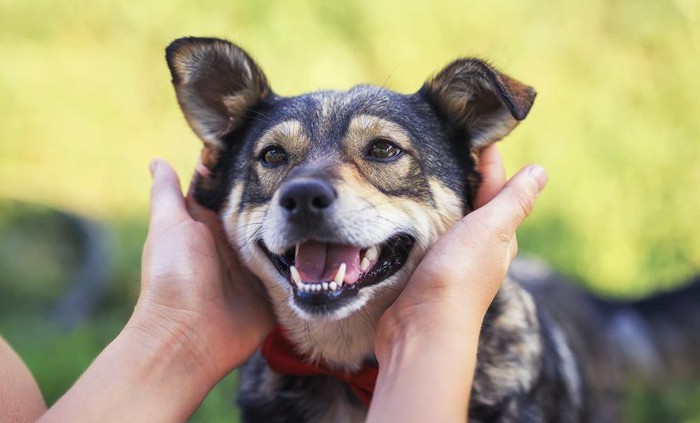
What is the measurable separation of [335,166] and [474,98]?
2.39 ft

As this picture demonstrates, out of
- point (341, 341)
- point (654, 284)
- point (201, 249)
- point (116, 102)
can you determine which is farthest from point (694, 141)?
point (116, 102)

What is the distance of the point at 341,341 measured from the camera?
2.98 metres

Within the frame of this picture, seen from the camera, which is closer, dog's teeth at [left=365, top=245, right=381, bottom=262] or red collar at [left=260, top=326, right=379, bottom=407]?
dog's teeth at [left=365, top=245, right=381, bottom=262]

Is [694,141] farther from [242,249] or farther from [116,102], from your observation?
[116,102]

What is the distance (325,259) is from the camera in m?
2.74

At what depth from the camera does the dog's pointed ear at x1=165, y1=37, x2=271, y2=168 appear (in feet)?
10.3

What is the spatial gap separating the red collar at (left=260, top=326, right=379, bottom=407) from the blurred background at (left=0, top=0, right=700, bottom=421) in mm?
1347

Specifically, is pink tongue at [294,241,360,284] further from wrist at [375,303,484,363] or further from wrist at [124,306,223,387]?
wrist at [124,306,223,387]

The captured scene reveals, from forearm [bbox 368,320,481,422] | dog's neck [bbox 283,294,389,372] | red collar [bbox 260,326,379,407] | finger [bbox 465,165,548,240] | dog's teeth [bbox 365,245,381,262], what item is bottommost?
red collar [bbox 260,326,379,407]

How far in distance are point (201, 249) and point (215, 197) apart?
0.54 meters

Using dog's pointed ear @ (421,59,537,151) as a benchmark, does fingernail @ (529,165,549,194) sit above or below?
below

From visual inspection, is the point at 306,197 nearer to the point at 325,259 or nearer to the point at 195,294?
the point at 325,259

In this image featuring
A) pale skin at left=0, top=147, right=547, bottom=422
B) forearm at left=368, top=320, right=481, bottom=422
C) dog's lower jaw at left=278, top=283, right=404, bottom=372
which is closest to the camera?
forearm at left=368, top=320, right=481, bottom=422

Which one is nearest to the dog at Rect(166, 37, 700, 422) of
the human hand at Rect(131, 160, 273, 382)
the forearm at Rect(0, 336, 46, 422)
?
the human hand at Rect(131, 160, 273, 382)
